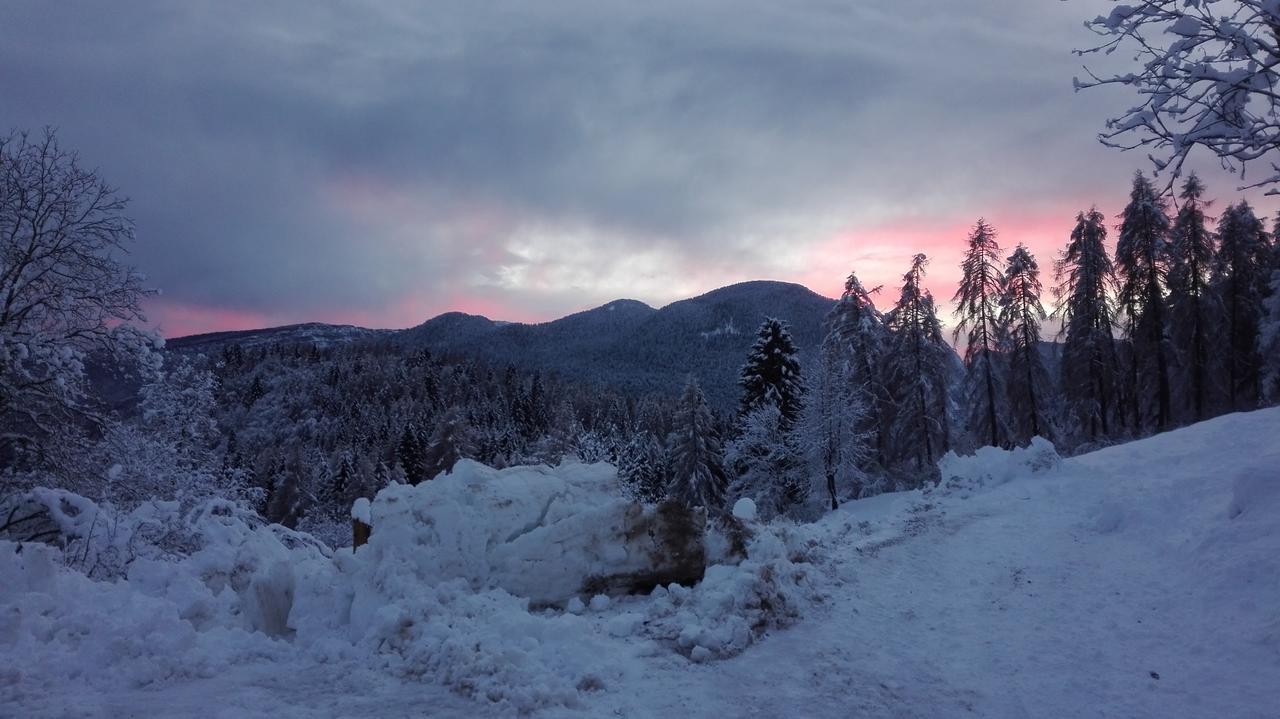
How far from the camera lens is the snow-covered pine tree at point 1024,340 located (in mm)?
29297

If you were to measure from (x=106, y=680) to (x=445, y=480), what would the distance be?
3910 mm

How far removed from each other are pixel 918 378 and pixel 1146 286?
10.2 metres

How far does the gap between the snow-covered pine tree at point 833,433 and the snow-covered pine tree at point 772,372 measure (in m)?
3.80

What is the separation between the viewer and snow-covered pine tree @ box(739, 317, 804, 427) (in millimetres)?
32344

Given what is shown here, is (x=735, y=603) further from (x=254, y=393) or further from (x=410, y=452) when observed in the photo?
(x=254, y=393)

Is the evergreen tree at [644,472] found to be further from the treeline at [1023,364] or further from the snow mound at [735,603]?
the snow mound at [735,603]

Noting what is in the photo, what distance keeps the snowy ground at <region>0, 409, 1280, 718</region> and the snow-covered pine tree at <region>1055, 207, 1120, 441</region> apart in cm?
2156

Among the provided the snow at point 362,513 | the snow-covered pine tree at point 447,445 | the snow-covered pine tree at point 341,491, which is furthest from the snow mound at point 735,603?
the snow-covered pine tree at point 341,491

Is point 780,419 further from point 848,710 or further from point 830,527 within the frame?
point 848,710

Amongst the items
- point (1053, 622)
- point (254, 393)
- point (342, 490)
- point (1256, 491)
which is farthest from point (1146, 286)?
point (254, 393)

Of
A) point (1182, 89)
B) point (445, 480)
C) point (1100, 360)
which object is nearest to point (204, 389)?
point (445, 480)

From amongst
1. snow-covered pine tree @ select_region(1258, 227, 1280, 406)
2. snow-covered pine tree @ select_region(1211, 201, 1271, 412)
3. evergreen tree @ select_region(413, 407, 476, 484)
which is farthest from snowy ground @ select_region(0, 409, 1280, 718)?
evergreen tree @ select_region(413, 407, 476, 484)

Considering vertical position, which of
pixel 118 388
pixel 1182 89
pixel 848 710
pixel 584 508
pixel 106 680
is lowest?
pixel 848 710

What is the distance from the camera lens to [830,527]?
12.6 metres
